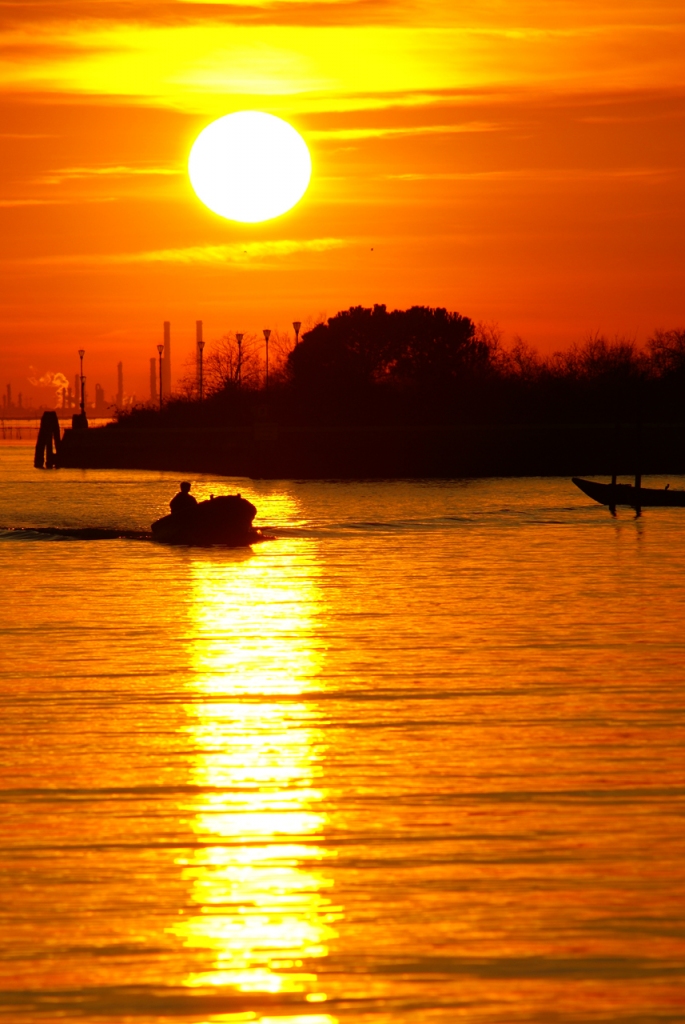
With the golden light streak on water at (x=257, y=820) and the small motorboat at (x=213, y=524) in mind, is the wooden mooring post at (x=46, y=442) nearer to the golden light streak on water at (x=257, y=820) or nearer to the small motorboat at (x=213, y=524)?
the small motorboat at (x=213, y=524)

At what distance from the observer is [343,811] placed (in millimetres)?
11508

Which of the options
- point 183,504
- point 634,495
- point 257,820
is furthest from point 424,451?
point 257,820

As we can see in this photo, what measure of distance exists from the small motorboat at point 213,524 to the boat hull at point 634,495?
51.1 ft

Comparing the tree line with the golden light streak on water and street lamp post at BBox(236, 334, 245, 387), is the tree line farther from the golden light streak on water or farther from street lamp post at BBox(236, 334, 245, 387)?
the golden light streak on water

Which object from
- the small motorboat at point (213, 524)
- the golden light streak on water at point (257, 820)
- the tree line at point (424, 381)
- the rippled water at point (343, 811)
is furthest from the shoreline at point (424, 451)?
the golden light streak on water at point (257, 820)

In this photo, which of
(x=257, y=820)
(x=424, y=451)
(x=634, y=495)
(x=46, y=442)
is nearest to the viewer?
(x=257, y=820)

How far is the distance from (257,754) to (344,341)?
11358 cm

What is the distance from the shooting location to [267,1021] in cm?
741

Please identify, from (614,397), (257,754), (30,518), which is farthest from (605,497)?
(614,397)

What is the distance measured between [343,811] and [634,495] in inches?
1775

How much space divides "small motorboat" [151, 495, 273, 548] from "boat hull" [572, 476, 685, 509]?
15.6 metres

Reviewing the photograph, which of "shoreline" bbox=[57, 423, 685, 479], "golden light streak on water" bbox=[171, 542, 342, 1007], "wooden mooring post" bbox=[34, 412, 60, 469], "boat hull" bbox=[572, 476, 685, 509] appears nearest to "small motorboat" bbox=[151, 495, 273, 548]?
"boat hull" bbox=[572, 476, 685, 509]

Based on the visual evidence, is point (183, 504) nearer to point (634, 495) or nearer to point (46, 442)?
point (634, 495)

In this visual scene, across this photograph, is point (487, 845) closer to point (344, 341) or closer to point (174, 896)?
point (174, 896)
